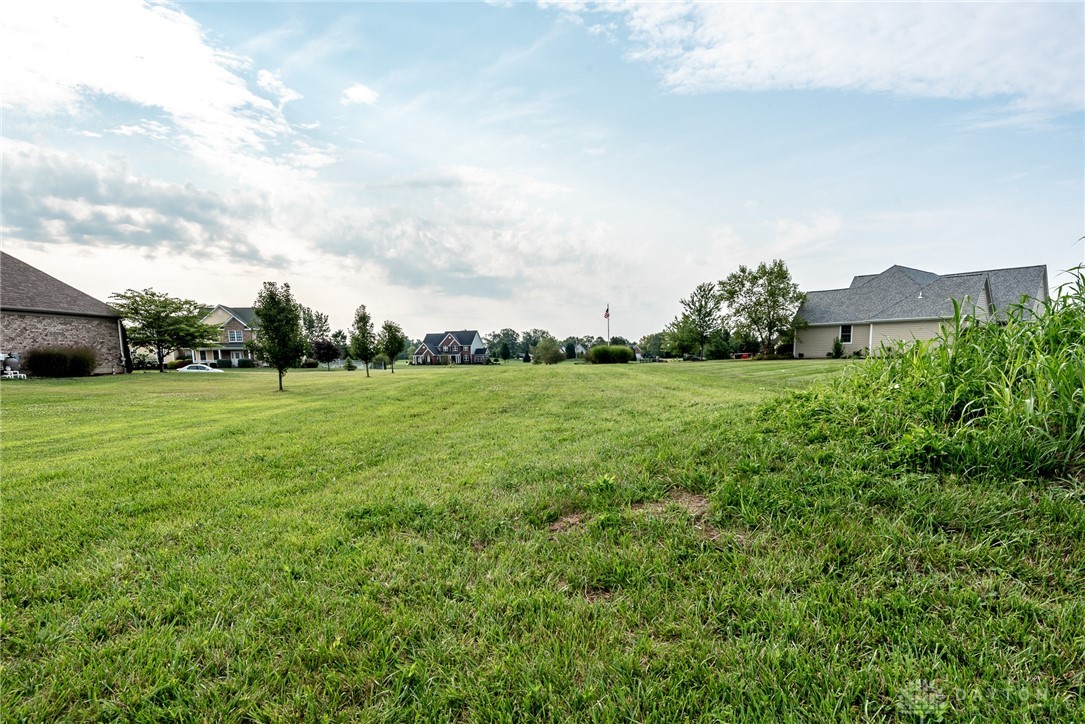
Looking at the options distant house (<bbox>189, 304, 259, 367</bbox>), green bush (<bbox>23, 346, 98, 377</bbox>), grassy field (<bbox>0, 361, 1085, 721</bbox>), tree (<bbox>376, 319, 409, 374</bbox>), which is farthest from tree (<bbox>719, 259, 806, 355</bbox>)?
distant house (<bbox>189, 304, 259, 367</bbox>)

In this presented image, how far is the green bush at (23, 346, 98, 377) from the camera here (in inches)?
806

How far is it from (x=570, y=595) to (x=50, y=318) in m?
31.8

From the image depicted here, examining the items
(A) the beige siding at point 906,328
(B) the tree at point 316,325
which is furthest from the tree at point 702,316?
(B) the tree at point 316,325

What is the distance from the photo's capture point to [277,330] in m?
19.1

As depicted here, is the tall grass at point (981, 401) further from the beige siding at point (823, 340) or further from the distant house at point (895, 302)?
the beige siding at point (823, 340)

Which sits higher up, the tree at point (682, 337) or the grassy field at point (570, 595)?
the tree at point (682, 337)

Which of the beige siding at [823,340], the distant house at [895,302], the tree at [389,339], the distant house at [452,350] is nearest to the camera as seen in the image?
the distant house at [895,302]

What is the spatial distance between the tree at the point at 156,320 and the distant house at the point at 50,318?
18.6 feet

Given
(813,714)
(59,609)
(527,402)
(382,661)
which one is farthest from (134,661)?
(527,402)

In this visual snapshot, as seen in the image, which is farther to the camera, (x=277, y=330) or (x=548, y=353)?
(x=548, y=353)

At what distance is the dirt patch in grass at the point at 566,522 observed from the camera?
2.93 metres

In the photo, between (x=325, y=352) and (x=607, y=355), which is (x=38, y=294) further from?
(x=607, y=355)

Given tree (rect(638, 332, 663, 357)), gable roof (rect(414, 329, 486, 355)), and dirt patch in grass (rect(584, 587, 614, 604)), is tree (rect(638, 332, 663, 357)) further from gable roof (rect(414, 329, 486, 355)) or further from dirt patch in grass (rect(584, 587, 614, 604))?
dirt patch in grass (rect(584, 587, 614, 604))

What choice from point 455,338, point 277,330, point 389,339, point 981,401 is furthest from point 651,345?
point 981,401
